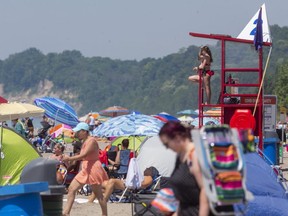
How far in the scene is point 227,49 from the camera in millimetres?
14086

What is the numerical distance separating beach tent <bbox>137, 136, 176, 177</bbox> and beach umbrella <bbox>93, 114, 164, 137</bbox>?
1.00ft

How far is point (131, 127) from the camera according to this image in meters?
18.4

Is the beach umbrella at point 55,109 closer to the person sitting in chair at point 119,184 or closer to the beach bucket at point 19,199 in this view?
the person sitting in chair at point 119,184

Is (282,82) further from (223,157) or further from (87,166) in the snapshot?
(223,157)

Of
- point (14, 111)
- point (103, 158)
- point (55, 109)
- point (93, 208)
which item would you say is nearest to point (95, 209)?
point (93, 208)

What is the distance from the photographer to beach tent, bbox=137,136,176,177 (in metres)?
17.1

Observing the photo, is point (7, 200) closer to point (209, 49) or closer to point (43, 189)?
point (43, 189)

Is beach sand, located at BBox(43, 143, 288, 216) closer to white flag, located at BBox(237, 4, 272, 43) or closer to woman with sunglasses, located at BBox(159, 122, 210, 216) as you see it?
white flag, located at BBox(237, 4, 272, 43)

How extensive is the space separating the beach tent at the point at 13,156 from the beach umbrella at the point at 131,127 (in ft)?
7.90

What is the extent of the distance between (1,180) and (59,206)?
5509 mm

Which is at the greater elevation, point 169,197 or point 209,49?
point 209,49

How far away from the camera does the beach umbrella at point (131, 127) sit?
711 inches

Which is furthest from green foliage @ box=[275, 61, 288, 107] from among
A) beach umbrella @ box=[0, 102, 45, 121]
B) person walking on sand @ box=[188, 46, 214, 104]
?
person walking on sand @ box=[188, 46, 214, 104]

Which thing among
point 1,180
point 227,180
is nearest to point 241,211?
point 227,180
